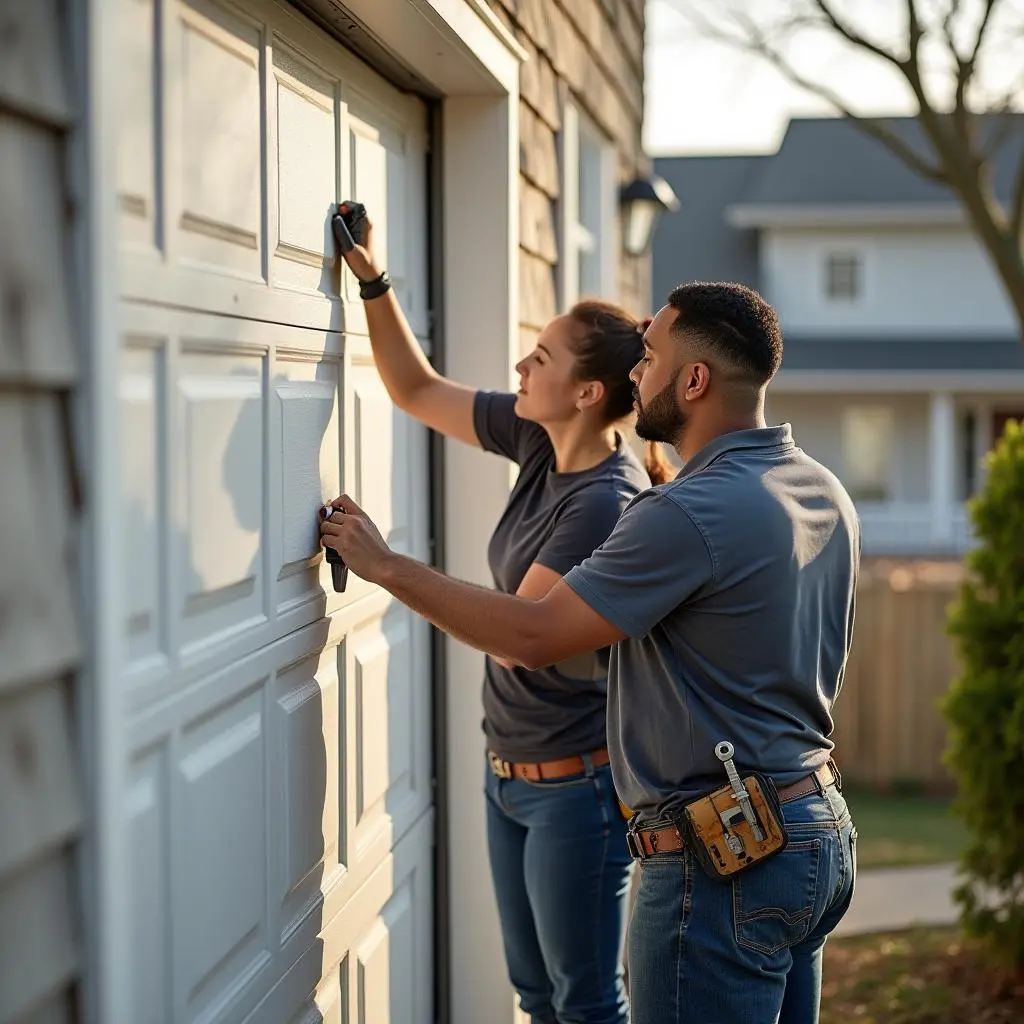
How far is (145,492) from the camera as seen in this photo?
74.7 inches

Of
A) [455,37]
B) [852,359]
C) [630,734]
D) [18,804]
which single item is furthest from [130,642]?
[852,359]

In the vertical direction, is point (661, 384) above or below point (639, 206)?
below

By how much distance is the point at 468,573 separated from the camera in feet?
12.0

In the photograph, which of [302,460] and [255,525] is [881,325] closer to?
Answer: [302,460]

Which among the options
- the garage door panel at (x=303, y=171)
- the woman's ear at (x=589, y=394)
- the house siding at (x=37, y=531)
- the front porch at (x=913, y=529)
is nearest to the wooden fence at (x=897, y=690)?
the woman's ear at (x=589, y=394)

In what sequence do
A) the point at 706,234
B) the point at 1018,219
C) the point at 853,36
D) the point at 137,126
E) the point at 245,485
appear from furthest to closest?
the point at 706,234
the point at 1018,219
the point at 853,36
the point at 245,485
the point at 137,126

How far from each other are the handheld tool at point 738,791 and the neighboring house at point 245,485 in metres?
0.78

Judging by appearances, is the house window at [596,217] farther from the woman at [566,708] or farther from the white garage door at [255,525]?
the woman at [566,708]

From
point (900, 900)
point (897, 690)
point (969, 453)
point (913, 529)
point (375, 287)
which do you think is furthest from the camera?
point (969, 453)

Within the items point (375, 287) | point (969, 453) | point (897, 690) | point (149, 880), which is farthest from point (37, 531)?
point (969, 453)

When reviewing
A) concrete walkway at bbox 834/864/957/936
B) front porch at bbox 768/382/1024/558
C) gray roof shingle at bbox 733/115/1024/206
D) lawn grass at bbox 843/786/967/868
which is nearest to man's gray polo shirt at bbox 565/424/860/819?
concrete walkway at bbox 834/864/957/936

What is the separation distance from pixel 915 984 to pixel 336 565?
146 inches

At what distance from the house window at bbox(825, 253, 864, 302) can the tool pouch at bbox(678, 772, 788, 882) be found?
18.7m

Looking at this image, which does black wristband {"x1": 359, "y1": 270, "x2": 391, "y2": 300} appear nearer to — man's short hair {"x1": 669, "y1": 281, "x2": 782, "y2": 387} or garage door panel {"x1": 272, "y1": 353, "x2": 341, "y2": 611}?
garage door panel {"x1": 272, "y1": 353, "x2": 341, "y2": 611}
